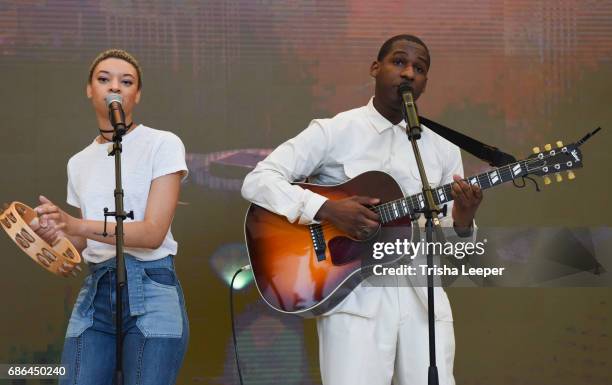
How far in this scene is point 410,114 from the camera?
Answer: 125 inches

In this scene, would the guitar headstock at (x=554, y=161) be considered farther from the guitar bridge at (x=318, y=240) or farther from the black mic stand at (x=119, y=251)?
the black mic stand at (x=119, y=251)

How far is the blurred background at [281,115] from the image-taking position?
14.9 ft

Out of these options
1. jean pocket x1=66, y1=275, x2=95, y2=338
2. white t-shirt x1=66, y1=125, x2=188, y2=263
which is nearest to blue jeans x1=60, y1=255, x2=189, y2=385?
jean pocket x1=66, y1=275, x2=95, y2=338

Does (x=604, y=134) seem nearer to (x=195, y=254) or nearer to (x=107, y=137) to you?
(x=195, y=254)

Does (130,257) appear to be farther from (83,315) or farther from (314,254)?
(314,254)

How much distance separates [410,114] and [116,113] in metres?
0.97

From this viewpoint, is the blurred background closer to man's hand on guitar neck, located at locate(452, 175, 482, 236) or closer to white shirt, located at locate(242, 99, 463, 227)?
white shirt, located at locate(242, 99, 463, 227)

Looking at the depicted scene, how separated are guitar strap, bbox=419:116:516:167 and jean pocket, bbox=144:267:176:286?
1190mm

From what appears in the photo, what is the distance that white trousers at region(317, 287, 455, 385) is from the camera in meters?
3.30

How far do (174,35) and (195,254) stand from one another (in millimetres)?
1067

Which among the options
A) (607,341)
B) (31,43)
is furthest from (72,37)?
(607,341)

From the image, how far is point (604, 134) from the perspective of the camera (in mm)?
4727

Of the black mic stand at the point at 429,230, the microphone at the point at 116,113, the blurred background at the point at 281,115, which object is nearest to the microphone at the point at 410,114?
the black mic stand at the point at 429,230

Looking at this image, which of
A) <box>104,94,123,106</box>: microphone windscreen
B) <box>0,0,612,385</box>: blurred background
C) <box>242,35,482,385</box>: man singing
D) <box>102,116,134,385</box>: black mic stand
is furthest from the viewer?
<box>0,0,612,385</box>: blurred background
